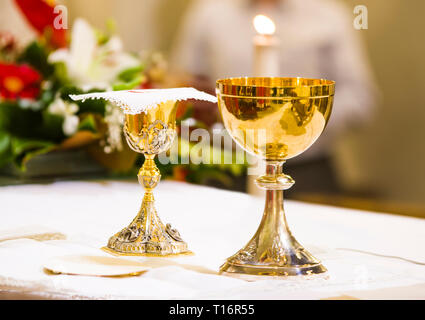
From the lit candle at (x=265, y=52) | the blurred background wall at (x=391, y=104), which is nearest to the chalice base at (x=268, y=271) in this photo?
the lit candle at (x=265, y=52)

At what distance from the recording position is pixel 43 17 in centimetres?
119

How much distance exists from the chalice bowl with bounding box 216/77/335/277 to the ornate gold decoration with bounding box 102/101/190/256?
0.24 feet

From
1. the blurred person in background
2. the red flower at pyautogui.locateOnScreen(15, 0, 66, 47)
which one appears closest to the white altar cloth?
the red flower at pyautogui.locateOnScreen(15, 0, 66, 47)

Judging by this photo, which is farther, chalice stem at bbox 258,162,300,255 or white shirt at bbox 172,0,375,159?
white shirt at bbox 172,0,375,159

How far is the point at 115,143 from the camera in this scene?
1040 mm

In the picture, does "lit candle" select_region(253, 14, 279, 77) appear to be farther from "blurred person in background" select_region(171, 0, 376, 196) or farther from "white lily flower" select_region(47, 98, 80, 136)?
"blurred person in background" select_region(171, 0, 376, 196)

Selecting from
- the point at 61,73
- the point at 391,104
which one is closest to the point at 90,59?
the point at 61,73

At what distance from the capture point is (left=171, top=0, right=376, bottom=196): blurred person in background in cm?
289

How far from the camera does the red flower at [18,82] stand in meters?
1.10

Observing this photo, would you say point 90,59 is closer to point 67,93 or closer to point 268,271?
point 67,93

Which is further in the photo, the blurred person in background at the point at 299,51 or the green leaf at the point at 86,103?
the blurred person in background at the point at 299,51

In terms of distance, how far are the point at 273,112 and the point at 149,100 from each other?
5.1 inches

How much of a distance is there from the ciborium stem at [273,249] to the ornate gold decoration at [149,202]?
8 cm

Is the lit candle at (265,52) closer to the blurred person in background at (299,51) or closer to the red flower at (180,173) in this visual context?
the red flower at (180,173)
